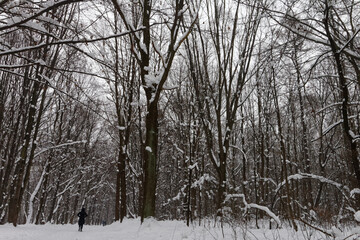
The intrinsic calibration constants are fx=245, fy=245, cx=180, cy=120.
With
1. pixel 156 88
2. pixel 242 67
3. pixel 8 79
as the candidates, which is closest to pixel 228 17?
pixel 242 67

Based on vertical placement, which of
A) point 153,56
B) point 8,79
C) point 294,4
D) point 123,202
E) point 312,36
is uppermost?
point 153,56

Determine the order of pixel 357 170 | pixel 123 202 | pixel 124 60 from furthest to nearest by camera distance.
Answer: pixel 124 60 → pixel 123 202 → pixel 357 170

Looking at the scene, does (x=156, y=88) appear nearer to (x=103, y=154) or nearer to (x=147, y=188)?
(x=147, y=188)

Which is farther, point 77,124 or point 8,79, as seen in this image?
point 77,124

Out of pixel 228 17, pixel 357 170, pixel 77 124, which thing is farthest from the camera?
pixel 77 124

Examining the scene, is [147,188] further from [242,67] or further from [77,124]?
[77,124]

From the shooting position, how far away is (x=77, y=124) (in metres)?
18.8

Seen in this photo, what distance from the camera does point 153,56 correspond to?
11.0 meters

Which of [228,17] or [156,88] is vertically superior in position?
[228,17]

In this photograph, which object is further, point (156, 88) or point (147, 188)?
point (156, 88)

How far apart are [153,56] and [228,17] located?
14.6 feet

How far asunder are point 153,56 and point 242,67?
4742mm

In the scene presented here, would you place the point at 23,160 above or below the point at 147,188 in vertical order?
above

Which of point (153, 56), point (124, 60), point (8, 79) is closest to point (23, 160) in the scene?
point (8, 79)
